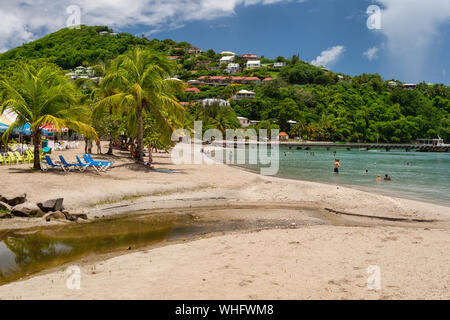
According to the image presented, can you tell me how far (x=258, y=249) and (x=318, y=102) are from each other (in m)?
135

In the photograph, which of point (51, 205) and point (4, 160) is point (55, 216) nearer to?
point (51, 205)

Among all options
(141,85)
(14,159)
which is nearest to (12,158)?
(14,159)

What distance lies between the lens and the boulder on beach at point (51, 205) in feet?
32.3

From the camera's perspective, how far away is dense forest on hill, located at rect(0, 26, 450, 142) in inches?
4609

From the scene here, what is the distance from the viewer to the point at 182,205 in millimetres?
12719

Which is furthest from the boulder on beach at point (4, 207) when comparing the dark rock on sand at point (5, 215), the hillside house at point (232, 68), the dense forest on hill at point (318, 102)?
the hillside house at point (232, 68)

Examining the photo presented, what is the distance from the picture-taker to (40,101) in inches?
568

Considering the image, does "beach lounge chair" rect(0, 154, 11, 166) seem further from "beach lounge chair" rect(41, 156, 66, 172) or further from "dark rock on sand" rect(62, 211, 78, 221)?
"dark rock on sand" rect(62, 211, 78, 221)

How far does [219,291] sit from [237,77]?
171 m

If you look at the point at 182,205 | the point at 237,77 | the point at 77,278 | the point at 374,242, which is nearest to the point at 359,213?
the point at 374,242

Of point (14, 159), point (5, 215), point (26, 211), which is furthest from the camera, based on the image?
point (14, 159)

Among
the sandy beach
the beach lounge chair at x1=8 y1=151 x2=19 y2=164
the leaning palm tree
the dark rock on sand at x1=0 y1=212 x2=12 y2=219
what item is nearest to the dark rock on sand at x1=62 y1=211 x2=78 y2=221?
the sandy beach

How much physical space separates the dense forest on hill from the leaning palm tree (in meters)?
75.4
